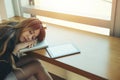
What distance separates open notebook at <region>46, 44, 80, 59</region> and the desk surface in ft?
0.11

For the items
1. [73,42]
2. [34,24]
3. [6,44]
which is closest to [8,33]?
[6,44]

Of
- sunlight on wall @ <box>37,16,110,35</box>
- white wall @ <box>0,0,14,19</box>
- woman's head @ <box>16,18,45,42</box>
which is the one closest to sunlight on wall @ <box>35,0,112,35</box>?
sunlight on wall @ <box>37,16,110,35</box>

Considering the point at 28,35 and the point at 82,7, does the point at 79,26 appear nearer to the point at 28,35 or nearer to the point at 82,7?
the point at 82,7

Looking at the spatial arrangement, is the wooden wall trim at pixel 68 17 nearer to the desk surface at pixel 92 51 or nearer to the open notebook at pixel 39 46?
the desk surface at pixel 92 51

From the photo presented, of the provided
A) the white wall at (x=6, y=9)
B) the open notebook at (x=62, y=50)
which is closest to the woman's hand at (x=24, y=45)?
the open notebook at (x=62, y=50)

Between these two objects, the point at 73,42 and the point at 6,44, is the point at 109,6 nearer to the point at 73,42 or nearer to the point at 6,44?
the point at 73,42

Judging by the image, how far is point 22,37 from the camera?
1343mm

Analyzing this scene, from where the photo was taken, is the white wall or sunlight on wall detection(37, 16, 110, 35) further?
the white wall

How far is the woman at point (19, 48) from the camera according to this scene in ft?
4.15

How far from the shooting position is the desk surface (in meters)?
1.12

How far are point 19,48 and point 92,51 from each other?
49 cm

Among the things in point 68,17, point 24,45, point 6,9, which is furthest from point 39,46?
point 6,9

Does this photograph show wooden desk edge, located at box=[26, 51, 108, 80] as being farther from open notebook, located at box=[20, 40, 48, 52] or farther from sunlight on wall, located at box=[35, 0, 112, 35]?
sunlight on wall, located at box=[35, 0, 112, 35]

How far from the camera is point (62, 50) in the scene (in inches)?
52.5
